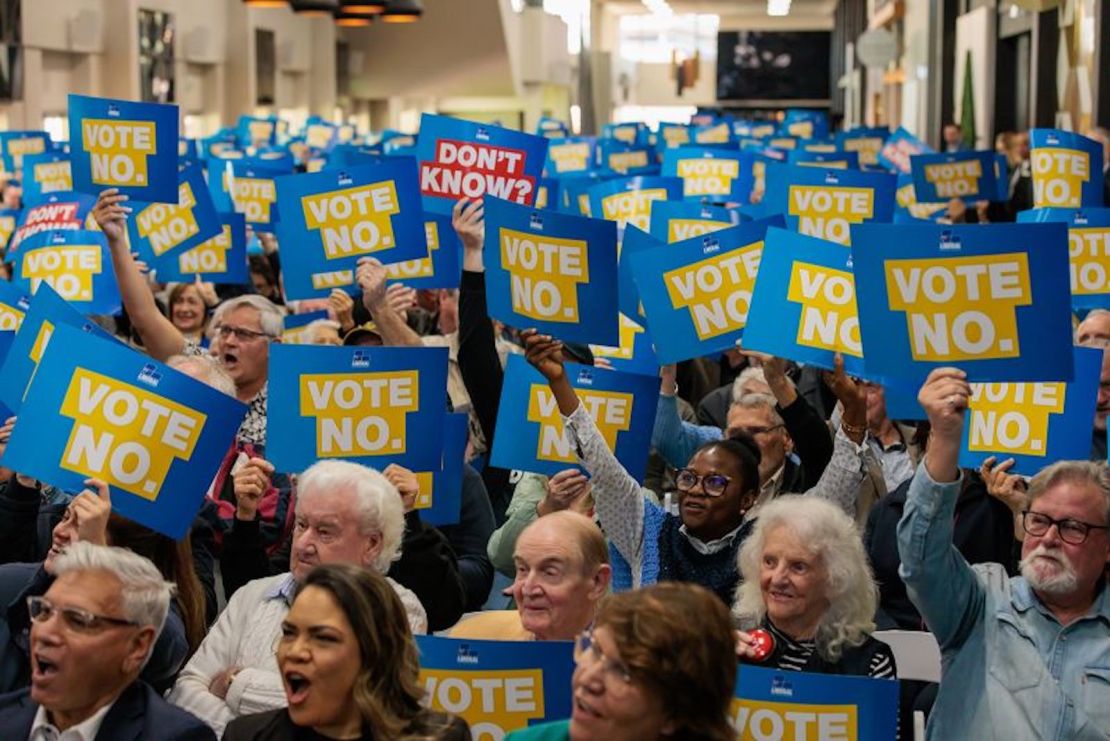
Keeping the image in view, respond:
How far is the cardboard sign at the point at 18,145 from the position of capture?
17.2 meters

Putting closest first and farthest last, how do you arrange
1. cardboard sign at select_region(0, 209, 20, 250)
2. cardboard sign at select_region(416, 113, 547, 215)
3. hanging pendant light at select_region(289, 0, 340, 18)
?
cardboard sign at select_region(416, 113, 547, 215) < cardboard sign at select_region(0, 209, 20, 250) < hanging pendant light at select_region(289, 0, 340, 18)

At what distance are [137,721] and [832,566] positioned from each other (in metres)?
1.63

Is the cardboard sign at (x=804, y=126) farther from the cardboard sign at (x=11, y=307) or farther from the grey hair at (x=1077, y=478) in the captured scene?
the grey hair at (x=1077, y=478)

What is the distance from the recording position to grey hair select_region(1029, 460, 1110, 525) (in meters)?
4.75

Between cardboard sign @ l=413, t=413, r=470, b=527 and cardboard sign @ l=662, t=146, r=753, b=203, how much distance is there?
8350mm

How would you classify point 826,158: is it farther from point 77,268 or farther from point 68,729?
point 68,729

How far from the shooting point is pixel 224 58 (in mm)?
35938

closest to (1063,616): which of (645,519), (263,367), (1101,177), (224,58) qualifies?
(645,519)

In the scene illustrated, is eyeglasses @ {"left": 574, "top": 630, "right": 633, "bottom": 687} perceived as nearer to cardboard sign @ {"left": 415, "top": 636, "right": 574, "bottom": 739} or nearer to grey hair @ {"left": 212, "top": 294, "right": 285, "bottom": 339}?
cardboard sign @ {"left": 415, "top": 636, "right": 574, "bottom": 739}

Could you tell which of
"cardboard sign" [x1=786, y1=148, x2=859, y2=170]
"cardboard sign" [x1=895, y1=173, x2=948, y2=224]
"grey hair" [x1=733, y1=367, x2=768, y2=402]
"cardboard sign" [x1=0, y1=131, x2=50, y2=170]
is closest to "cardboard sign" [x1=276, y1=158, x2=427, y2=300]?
"grey hair" [x1=733, y1=367, x2=768, y2=402]

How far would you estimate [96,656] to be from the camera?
4234 millimetres

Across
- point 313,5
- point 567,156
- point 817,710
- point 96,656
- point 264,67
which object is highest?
point 313,5

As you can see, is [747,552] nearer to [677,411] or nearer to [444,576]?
[444,576]

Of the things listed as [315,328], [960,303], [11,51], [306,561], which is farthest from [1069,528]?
[11,51]
